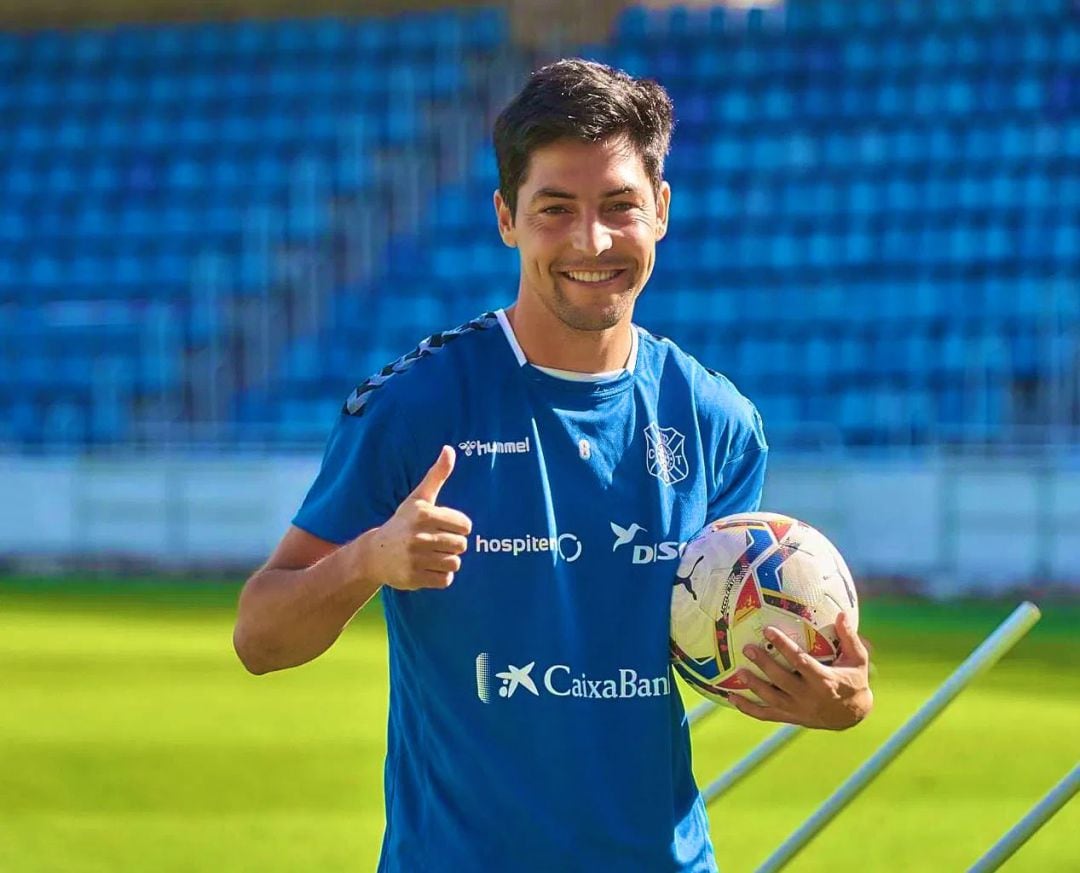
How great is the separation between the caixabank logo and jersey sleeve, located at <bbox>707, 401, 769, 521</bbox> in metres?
0.44

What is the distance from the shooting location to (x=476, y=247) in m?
21.4

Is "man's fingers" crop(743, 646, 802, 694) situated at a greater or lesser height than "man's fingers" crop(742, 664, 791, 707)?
greater

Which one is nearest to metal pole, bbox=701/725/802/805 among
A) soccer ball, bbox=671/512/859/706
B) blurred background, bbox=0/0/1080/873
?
soccer ball, bbox=671/512/859/706

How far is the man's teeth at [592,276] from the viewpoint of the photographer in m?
3.12

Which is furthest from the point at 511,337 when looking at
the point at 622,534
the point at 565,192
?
the point at 622,534

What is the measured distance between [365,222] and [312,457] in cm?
584

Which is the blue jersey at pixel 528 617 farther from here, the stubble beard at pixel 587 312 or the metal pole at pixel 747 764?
the metal pole at pixel 747 764

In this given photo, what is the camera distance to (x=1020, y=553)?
15.3 metres

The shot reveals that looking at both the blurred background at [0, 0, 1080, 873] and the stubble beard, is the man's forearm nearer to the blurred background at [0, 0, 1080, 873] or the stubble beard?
the stubble beard

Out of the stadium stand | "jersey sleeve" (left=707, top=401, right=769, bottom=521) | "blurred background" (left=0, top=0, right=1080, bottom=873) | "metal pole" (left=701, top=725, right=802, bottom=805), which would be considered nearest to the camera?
"jersey sleeve" (left=707, top=401, right=769, bottom=521)

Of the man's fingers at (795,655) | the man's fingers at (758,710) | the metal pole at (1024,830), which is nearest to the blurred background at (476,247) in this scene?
the metal pole at (1024,830)

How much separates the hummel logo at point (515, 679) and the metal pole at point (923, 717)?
123 cm

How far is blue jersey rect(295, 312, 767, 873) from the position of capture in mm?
3039

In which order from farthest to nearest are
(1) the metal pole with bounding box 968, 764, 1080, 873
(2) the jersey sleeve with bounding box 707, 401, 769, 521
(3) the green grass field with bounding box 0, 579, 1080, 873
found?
(3) the green grass field with bounding box 0, 579, 1080, 873 < (1) the metal pole with bounding box 968, 764, 1080, 873 < (2) the jersey sleeve with bounding box 707, 401, 769, 521
